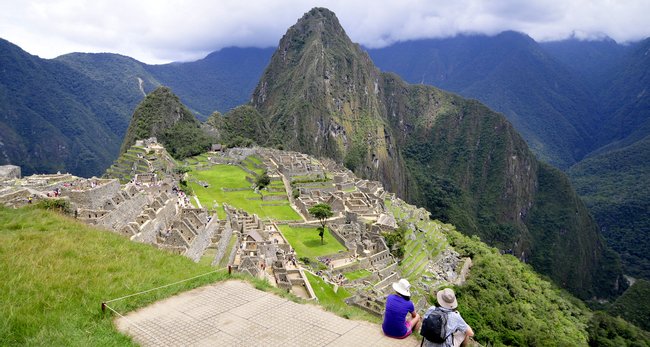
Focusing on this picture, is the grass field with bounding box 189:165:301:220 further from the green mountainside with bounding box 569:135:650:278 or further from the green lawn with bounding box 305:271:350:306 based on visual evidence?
the green mountainside with bounding box 569:135:650:278

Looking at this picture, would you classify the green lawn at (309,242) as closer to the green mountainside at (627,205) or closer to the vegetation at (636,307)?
the vegetation at (636,307)

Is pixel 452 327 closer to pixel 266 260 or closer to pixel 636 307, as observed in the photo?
pixel 266 260

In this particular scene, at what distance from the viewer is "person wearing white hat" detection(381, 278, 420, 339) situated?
8310 mm

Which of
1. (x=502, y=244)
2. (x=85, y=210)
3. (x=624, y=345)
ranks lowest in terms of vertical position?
(x=502, y=244)

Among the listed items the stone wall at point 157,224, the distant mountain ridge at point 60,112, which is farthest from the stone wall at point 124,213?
the distant mountain ridge at point 60,112

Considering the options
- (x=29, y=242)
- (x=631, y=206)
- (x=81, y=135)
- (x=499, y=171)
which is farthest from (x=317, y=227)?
(x=499, y=171)

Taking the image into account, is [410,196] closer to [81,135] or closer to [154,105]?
[154,105]

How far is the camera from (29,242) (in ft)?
38.5

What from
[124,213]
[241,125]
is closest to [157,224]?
[124,213]

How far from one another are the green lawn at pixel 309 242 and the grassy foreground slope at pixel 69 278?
18324mm

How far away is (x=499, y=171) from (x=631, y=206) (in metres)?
50.4

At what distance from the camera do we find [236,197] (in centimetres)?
4641

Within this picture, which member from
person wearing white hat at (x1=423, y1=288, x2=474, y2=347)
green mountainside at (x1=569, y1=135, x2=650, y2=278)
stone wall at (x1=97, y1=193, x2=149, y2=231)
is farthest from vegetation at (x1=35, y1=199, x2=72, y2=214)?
green mountainside at (x1=569, y1=135, x2=650, y2=278)

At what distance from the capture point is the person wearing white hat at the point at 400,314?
831 centimetres
